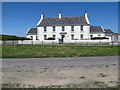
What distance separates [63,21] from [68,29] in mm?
3429

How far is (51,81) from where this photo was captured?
13.3 feet

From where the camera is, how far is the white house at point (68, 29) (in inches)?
1460

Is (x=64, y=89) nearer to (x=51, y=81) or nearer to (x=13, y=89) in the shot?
(x=51, y=81)

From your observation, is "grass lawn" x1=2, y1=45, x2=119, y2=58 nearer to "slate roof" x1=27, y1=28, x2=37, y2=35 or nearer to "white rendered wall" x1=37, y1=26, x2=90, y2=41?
"white rendered wall" x1=37, y1=26, x2=90, y2=41

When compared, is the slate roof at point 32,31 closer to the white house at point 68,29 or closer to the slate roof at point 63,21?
the white house at point 68,29

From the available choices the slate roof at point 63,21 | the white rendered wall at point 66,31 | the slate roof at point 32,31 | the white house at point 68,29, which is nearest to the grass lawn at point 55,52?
the white house at point 68,29

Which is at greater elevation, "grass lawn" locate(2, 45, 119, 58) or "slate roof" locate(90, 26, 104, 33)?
"slate roof" locate(90, 26, 104, 33)

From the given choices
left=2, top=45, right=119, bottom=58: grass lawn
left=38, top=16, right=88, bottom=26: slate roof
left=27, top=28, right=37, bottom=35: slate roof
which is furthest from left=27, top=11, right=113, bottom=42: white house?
left=2, top=45, right=119, bottom=58: grass lawn

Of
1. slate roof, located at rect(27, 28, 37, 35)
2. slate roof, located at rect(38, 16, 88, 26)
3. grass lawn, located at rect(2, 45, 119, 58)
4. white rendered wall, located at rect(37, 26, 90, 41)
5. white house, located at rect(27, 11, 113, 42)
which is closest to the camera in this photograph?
grass lawn, located at rect(2, 45, 119, 58)

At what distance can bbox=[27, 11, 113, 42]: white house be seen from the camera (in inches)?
1460

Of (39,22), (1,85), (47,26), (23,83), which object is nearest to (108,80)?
(23,83)

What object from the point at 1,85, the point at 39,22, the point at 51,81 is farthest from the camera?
the point at 39,22

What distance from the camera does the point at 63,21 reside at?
128 feet

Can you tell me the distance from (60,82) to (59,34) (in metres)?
34.5
